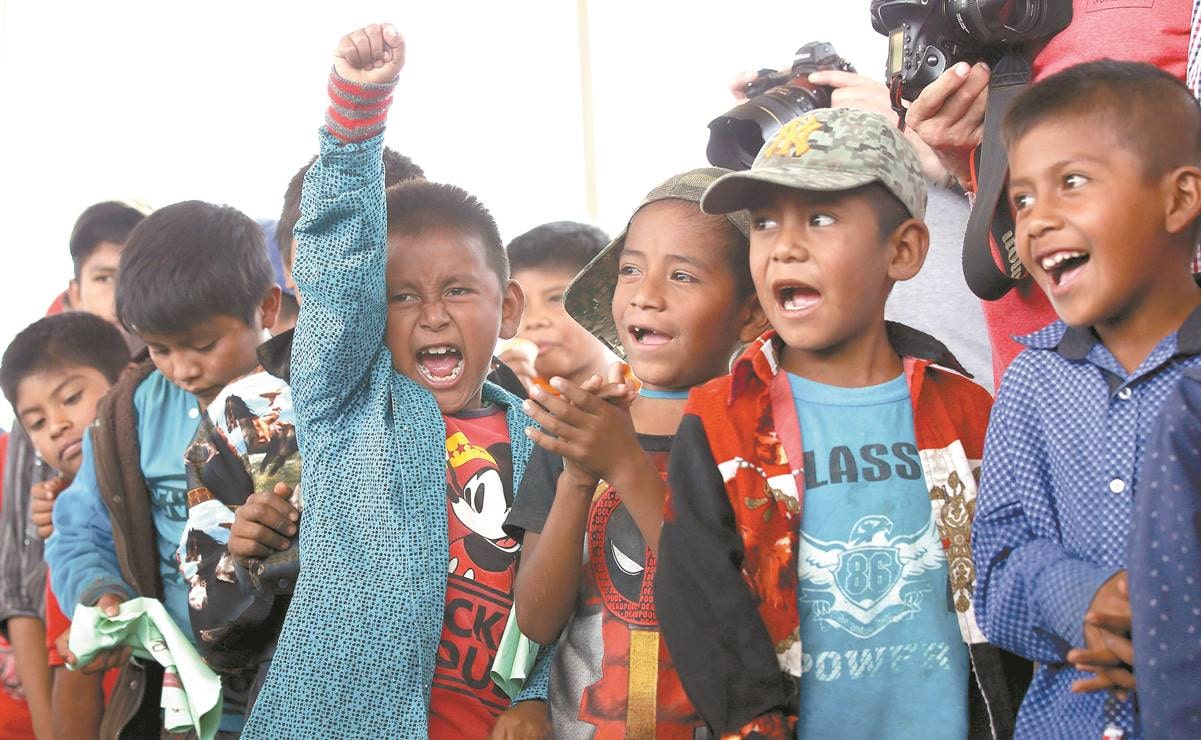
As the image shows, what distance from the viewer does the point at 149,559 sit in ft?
7.91

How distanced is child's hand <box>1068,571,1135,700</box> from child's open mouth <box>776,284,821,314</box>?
1.77 feet

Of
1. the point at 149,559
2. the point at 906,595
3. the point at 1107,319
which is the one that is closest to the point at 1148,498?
the point at 1107,319

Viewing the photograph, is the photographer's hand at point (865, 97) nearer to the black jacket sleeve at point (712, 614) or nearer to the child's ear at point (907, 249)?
the child's ear at point (907, 249)

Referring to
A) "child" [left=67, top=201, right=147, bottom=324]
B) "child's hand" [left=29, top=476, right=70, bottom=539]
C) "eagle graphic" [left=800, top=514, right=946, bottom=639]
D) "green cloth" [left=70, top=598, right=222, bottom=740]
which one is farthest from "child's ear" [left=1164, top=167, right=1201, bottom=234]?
"child" [left=67, top=201, right=147, bottom=324]

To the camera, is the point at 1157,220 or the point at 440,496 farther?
the point at 440,496

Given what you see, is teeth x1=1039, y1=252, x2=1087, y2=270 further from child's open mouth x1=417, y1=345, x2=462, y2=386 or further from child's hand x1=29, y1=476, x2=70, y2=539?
child's hand x1=29, y1=476, x2=70, y2=539

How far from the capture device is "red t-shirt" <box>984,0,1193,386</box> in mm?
1769

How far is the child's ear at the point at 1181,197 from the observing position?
1.40 m

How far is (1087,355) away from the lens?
4.72ft

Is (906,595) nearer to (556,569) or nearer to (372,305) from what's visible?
(556,569)

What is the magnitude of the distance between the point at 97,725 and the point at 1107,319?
92.0 inches

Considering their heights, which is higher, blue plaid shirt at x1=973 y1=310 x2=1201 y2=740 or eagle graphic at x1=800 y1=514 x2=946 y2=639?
blue plaid shirt at x1=973 y1=310 x2=1201 y2=740

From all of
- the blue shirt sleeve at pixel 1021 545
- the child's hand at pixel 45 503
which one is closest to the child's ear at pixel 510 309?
the blue shirt sleeve at pixel 1021 545

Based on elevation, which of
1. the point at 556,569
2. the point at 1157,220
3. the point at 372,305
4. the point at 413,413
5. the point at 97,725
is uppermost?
the point at 1157,220
